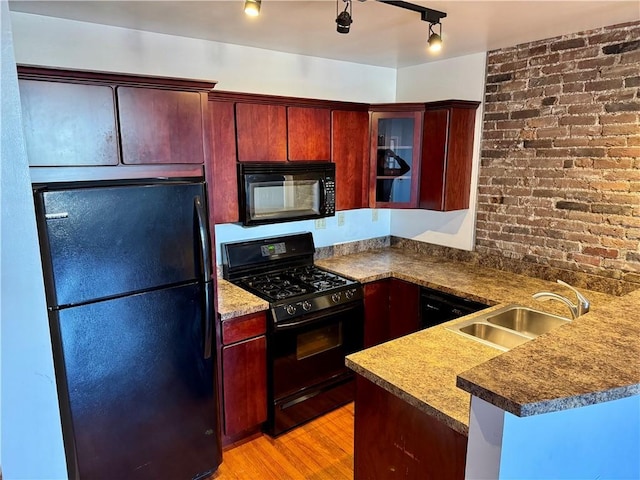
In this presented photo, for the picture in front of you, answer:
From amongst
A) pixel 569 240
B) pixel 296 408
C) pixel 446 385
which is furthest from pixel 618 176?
pixel 296 408

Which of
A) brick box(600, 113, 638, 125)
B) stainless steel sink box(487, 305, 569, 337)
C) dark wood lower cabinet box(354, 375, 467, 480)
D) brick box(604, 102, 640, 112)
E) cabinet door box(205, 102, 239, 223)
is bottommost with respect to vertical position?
dark wood lower cabinet box(354, 375, 467, 480)

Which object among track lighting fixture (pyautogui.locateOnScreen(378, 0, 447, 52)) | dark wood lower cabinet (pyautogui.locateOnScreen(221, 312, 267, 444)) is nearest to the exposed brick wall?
track lighting fixture (pyautogui.locateOnScreen(378, 0, 447, 52))

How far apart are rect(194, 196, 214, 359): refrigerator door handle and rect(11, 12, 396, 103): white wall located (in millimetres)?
1055

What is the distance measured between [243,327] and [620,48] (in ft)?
8.59

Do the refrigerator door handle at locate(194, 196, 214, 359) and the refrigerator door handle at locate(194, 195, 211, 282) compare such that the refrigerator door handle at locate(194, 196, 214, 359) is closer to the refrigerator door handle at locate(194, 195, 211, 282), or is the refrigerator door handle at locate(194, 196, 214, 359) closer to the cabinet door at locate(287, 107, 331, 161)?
the refrigerator door handle at locate(194, 195, 211, 282)

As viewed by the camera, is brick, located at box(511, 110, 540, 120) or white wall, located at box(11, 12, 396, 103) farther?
brick, located at box(511, 110, 540, 120)

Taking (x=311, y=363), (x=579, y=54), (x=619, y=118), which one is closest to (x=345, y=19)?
(x=579, y=54)

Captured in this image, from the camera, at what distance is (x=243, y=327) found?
99.0 inches

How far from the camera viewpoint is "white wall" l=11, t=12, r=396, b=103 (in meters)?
2.23

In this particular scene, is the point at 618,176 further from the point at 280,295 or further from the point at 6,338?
the point at 6,338

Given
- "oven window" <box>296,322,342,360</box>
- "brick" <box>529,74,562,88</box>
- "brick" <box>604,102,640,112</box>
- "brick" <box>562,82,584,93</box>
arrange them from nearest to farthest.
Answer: "brick" <box>604,102,640,112</box>
"brick" <box>562,82,584,93</box>
"brick" <box>529,74,562,88</box>
"oven window" <box>296,322,342,360</box>

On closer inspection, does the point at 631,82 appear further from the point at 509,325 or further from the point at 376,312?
the point at 376,312

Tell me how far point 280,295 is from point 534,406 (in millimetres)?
1916

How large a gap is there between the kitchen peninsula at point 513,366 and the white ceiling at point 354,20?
1.46 metres
